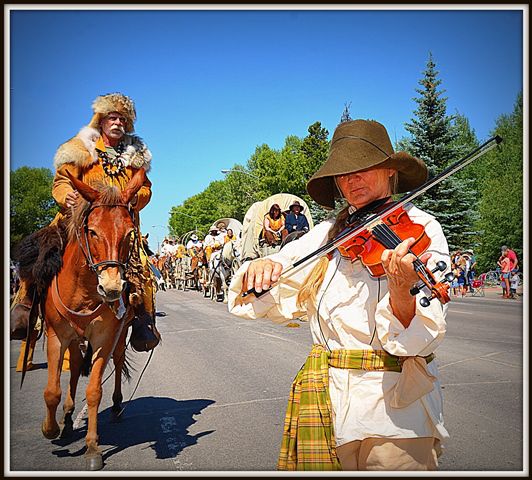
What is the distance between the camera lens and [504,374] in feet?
22.7

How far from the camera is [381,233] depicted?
7.35 feet

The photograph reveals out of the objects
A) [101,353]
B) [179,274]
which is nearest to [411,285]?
[101,353]

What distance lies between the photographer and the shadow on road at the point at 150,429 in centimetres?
458

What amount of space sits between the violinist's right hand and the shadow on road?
251 cm

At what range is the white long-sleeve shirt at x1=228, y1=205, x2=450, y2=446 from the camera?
213 cm

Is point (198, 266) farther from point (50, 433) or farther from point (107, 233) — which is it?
point (107, 233)

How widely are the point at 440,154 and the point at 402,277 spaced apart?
19.0 m

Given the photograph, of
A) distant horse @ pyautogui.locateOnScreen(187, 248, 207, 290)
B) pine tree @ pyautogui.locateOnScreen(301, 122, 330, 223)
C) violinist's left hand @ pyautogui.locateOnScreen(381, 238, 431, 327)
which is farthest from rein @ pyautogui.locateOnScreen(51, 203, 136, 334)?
distant horse @ pyautogui.locateOnScreen(187, 248, 207, 290)

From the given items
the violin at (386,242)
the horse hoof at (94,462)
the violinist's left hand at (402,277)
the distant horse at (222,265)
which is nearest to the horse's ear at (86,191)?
the horse hoof at (94,462)

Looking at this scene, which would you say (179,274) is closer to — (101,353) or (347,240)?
(101,353)

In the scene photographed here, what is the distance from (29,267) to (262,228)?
10.9 meters

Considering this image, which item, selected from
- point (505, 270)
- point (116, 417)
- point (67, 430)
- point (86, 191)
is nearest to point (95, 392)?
point (67, 430)

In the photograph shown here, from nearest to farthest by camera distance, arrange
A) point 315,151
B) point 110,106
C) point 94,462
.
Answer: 1. point 94,462
2. point 110,106
3. point 315,151

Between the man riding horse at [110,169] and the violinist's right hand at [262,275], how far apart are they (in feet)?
7.05
